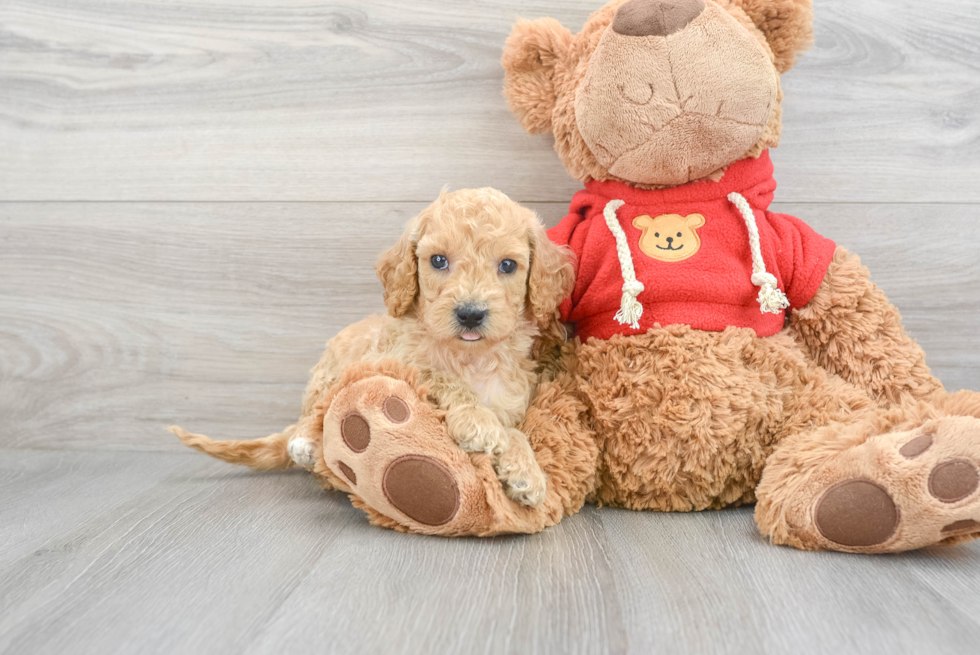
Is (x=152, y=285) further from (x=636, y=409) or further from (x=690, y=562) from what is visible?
(x=690, y=562)

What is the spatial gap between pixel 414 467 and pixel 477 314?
213 millimetres

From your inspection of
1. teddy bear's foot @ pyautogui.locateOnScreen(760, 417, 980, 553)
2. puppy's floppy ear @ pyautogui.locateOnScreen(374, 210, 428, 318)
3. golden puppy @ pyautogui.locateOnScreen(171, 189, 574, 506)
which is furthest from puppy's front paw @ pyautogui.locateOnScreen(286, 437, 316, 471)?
teddy bear's foot @ pyautogui.locateOnScreen(760, 417, 980, 553)

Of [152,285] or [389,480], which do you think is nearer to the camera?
[389,480]

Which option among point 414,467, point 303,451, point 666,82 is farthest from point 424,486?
point 666,82

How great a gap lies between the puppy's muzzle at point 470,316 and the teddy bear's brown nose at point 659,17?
447mm

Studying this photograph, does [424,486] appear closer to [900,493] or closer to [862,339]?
[900,493]

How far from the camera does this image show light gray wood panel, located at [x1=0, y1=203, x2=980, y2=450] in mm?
1433

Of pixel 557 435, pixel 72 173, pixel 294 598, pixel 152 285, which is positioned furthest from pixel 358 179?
pixel 294 598

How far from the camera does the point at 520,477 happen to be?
0.90 meters

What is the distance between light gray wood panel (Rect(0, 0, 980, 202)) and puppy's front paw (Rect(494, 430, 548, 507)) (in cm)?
63

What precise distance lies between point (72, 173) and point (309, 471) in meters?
0.81

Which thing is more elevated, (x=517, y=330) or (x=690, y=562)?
(x=517, y=330)

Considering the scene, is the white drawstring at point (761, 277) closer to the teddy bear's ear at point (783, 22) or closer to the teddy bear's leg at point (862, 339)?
the teddy bear's leg at point (862, 339)

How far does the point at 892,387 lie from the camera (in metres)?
1.03
